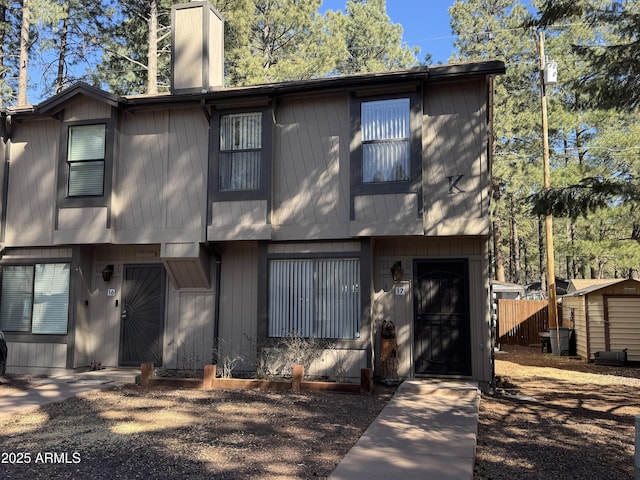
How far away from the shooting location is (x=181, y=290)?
401 inches

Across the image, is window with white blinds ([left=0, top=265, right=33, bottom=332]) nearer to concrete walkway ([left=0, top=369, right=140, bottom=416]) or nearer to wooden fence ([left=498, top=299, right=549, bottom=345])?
concrete walkway ([left=0, top=369, right=140, bottom=416])

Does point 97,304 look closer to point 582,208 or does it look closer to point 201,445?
point 201,445

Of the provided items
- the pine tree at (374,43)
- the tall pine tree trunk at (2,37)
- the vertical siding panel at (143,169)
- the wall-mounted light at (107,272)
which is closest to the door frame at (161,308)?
the wall-mounted light at (107,272)

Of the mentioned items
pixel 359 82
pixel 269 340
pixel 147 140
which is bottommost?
pixel 269 340

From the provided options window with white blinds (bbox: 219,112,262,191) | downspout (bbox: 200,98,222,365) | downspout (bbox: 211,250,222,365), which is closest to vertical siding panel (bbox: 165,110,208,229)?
downspout (bbox: 200,98,222,365)

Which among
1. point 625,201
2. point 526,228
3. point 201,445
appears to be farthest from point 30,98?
point 526,228

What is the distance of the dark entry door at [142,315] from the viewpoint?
10.3 m

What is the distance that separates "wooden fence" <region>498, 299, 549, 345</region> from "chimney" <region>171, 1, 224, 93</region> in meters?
A: 13.7

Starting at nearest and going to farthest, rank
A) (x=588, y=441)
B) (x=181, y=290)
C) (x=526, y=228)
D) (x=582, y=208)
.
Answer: (x=588, y=441), (x=582, y=208), (x=181, y=290), (x=526, y=228)

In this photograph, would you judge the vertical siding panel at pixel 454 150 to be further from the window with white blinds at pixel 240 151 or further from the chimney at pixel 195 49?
the chimney at pixel 195 49

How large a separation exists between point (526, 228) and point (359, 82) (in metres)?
28.8

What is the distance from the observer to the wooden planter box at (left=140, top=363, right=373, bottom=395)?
8125mm

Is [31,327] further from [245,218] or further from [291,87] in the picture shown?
[291,87]

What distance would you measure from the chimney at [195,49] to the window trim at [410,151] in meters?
3.09
